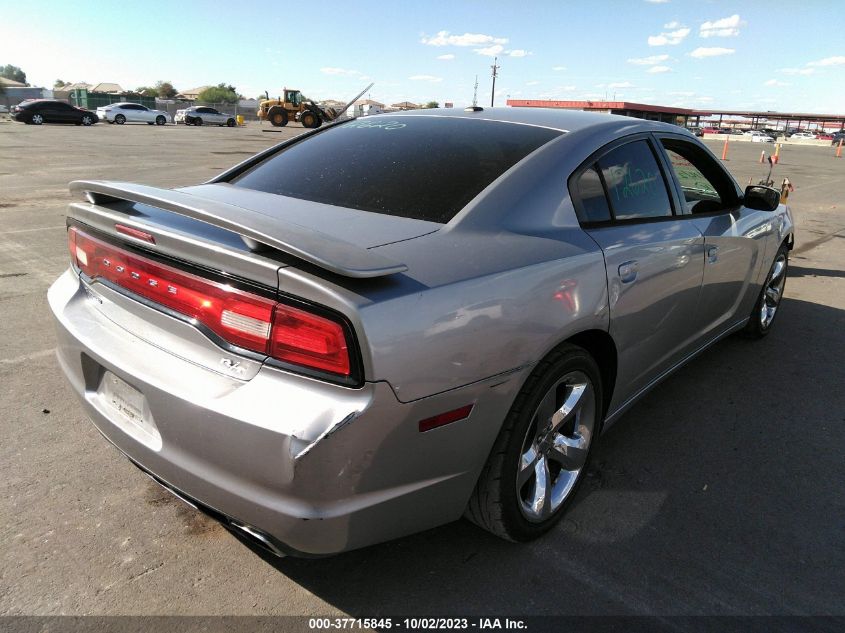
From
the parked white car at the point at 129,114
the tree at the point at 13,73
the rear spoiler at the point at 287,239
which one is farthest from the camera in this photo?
the tree at the point at 13,73

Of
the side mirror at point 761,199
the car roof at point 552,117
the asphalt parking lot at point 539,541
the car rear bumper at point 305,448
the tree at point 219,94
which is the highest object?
the tree at point 219,94

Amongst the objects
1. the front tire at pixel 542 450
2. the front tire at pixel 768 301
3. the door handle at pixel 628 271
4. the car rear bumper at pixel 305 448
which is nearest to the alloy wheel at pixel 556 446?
the front tire at pixel 542 450

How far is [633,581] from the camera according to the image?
7.41 feet

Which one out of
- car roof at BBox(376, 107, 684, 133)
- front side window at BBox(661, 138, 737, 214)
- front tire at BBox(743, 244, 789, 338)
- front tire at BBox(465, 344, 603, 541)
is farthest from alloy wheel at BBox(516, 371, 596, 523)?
front tire at BBox(743, 244, 789, 338)

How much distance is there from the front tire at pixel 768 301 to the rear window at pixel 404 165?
2.72m

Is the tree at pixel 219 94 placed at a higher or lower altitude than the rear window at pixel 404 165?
higher

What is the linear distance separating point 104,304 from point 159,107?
2681 inches

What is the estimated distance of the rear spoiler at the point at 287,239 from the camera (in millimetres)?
1625

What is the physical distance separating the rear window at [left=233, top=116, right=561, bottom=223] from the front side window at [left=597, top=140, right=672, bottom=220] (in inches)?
12.4

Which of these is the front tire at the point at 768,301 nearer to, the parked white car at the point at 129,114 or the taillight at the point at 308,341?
the taillight at the point at 308,341

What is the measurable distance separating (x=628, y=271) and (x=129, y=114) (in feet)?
157

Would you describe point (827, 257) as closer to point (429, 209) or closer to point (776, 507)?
point (776, 507)

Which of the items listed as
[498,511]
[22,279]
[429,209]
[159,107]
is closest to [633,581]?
[498,511]

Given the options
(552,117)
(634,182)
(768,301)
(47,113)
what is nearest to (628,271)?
(634,182)
